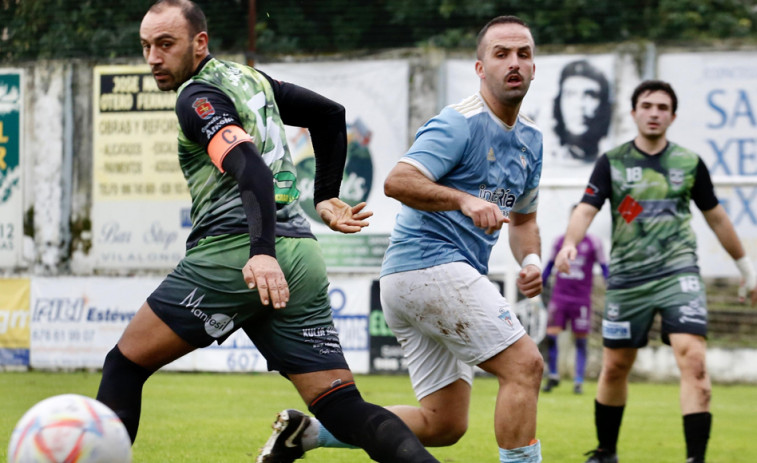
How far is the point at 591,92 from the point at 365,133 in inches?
140

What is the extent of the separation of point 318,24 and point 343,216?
48.9ft

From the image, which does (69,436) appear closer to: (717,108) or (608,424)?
(608,424)

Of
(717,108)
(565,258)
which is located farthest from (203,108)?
(717,108)

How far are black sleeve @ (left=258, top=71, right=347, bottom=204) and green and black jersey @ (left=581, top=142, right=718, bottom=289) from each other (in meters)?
2.67

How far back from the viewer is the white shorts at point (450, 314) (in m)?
4.88

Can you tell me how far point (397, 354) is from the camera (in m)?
15.3

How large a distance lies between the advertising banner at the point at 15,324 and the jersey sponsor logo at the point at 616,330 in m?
10.9

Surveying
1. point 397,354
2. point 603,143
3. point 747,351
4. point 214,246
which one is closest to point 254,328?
point 214,246

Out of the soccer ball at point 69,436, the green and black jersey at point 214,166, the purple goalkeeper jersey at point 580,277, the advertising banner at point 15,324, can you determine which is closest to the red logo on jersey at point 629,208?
the green and black jersey at point 214,166

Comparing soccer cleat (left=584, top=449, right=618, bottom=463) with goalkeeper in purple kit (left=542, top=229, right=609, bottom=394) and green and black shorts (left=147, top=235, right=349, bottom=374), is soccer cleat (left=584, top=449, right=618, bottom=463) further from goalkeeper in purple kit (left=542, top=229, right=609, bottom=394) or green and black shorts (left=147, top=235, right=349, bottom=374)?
goalkeeper in purple kit (left=542, top=229, right=609, bottom=394)

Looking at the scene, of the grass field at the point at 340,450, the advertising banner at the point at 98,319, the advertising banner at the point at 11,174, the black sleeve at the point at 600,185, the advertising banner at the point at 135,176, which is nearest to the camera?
the black sleeve at the point at 600,185

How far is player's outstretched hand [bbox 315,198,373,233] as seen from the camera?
16.0 ft

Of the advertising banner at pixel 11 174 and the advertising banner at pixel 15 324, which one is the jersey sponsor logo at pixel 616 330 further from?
the advertising banner at pixel 11 174

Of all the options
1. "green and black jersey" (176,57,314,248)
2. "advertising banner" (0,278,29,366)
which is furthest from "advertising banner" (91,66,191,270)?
"green and black jersey" (176,57,314,248)
